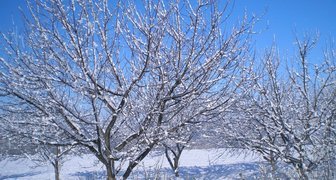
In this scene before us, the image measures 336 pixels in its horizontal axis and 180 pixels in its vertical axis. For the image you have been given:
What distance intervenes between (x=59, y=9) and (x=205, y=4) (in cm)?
217

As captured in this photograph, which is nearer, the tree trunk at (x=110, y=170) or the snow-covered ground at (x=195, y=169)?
the tree trunk at (x=110, y=170)

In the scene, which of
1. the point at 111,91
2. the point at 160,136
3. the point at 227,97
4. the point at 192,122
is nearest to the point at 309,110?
the point at 227,97

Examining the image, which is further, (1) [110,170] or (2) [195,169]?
(2) [195,169]

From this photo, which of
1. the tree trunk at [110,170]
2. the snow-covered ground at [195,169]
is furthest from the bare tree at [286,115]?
the tree trunk at [110,170]

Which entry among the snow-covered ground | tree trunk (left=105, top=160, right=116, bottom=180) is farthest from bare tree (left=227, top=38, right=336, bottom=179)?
tree trunk (left=105, top=160, right=116, bottom=180)

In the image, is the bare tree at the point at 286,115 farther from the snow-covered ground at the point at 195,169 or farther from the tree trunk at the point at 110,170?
the tree trunk at the point at 110,170

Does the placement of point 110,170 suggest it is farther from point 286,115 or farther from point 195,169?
point 195,169

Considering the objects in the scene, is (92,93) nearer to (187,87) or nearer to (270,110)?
(187,87)

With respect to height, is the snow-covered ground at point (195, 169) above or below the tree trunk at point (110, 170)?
below

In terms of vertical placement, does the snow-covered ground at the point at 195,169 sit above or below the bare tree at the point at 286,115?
below

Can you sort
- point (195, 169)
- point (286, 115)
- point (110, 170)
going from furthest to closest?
point (195, 169), point (286, 115), point (110, 170)

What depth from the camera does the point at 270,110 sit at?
6.97 metres

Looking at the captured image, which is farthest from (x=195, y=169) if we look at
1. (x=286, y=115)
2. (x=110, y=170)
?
(x=110, y=170)

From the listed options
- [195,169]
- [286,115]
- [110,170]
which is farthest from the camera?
[195,169]
